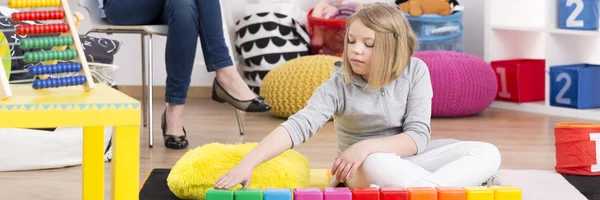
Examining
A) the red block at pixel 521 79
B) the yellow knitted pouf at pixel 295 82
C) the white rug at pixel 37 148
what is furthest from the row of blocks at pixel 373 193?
the red block at pixel 521 79

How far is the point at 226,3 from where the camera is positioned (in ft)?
14.3

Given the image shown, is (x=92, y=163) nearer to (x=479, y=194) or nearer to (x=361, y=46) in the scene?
(x=361, y=46)

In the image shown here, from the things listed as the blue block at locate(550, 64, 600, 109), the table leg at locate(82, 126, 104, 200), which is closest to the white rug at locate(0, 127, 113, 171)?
the table leg at locate(82, 126, 104, 200)

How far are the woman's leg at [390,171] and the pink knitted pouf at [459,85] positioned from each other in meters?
1.74

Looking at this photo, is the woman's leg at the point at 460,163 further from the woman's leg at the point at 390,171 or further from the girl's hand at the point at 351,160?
the girl's hand at the point at 351,160

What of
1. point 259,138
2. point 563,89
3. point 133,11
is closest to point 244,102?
point 259,138

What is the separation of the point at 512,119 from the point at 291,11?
1.10m

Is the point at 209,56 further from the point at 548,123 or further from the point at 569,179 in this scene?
the point at 548,123

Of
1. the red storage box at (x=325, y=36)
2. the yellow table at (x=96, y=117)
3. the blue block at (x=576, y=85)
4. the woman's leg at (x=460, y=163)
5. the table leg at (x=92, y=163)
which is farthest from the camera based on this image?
the red storage box at (x=325, y=36)

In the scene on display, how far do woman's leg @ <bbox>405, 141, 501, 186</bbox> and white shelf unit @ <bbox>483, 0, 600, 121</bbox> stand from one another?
1.73 metres

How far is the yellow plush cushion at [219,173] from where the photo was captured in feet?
6.86

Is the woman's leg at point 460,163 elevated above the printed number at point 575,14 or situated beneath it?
situated beneath

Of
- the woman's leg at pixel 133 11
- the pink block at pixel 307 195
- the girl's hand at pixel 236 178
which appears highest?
the woman's leg at pixel 133 11

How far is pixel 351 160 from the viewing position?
1963 mm
